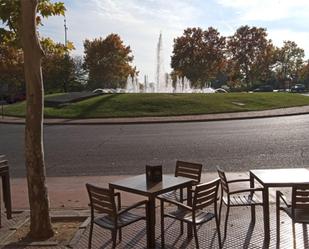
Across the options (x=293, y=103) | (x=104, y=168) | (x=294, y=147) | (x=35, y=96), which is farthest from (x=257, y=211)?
(x=293, y=103)

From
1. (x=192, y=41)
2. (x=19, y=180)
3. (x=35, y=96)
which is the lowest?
(x=19, y=180)

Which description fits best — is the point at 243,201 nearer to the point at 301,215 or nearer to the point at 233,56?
the point at 301,215

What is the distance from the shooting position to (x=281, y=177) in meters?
6.07

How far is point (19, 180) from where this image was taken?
10414 millimetres

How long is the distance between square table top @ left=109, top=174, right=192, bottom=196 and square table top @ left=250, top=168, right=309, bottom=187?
101 centimetres

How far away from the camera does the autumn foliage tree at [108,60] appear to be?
60.9 metres

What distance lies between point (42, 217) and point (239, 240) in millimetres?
2662

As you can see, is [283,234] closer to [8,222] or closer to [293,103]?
[8,222]

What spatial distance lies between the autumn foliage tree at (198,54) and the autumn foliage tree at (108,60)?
915cm

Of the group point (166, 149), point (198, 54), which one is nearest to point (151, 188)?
point (166, 149)

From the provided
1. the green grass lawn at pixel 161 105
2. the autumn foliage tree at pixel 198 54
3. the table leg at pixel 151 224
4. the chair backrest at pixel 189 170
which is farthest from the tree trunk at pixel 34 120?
the autumn foliage tree at pixel 198 54

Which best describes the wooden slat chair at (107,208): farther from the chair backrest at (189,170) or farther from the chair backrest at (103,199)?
the chair backrest at (189,170)

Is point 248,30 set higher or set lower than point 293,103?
higher

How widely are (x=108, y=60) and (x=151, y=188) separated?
56.6m
